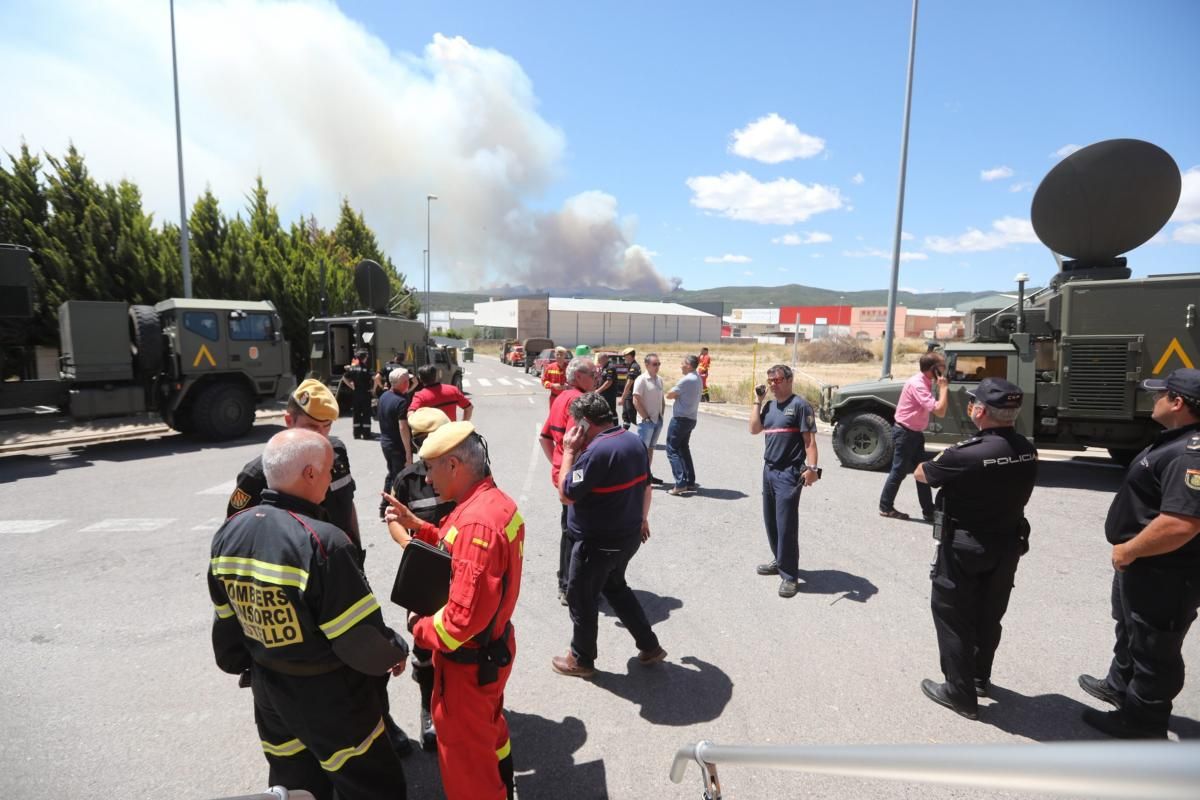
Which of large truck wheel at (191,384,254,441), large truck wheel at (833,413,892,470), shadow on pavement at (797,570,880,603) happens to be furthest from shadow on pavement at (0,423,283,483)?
large truck wheel at (833,413,892,470)

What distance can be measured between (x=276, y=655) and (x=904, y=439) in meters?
6.31

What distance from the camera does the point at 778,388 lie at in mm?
4840

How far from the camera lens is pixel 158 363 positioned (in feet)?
34.1

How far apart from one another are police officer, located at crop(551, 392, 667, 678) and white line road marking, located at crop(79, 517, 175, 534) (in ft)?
16.4

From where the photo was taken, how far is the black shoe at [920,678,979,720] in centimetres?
316

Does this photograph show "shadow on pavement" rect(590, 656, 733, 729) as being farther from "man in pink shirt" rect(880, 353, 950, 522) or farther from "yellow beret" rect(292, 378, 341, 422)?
"man in pink shirt" rect(880, 353, 950, 522)

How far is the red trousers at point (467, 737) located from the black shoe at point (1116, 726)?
2.97 meters

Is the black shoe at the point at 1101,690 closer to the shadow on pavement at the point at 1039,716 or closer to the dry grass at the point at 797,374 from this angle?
the shadow on pavement at the point at 1039,716

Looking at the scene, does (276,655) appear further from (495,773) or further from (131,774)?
(131,774)

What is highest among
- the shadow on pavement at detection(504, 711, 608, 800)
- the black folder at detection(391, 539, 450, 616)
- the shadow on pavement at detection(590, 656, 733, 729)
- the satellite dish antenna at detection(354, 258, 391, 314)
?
the satellite dish antenna at detection(354, 258, 391, 314)

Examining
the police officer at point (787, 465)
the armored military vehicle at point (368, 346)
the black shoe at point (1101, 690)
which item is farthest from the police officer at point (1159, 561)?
the armored military vehicle at point (368, 346)

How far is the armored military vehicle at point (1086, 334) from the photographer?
7480mm

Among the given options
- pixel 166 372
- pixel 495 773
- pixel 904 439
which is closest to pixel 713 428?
pixel 904 439

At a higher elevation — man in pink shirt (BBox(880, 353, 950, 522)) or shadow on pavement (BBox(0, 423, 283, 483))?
man in pink shirt (BBox(880, 353, 950, 522))
